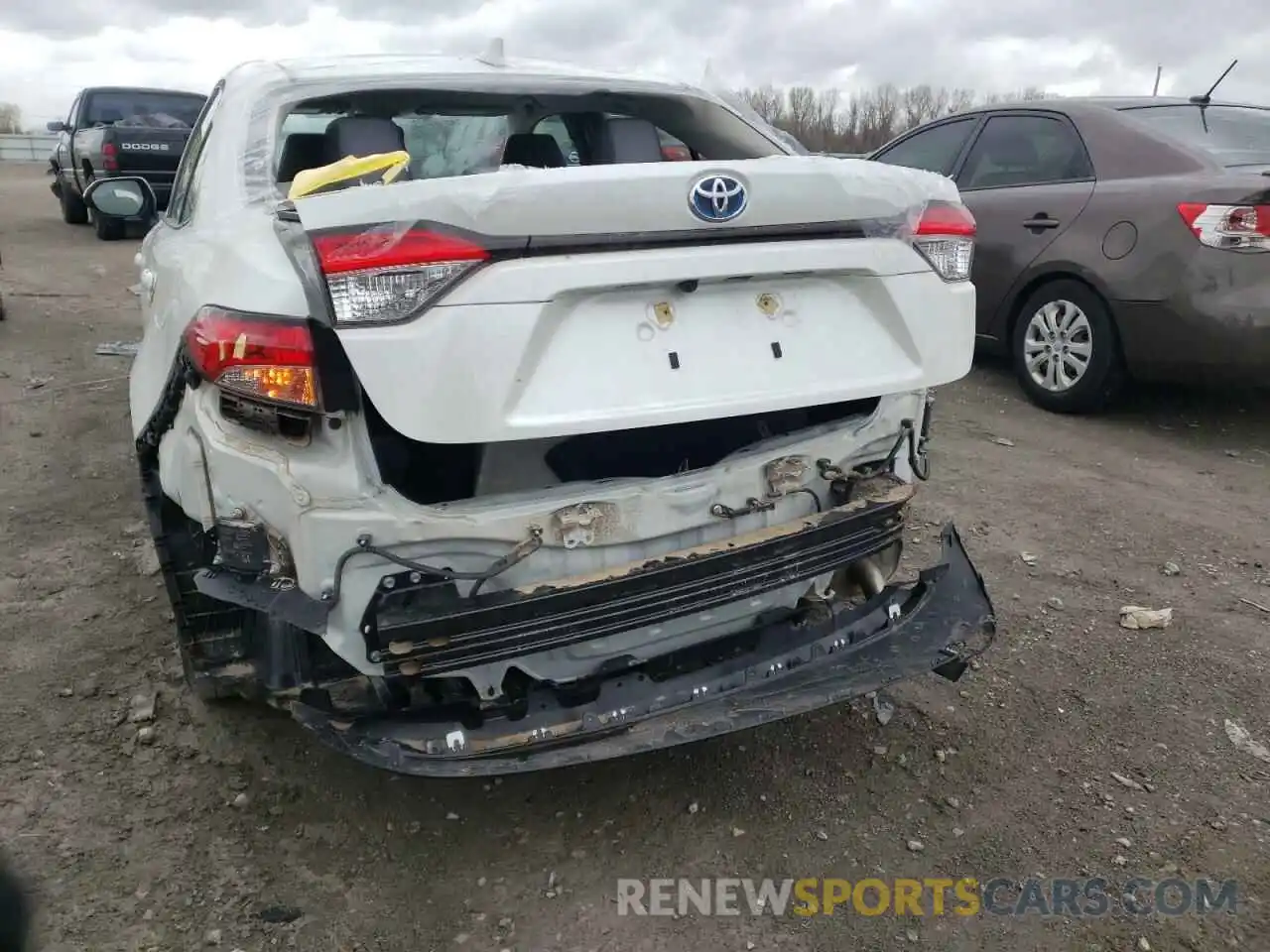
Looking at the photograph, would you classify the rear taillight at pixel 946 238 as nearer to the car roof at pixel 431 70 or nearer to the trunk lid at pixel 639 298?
the trunk lid at pixel 639 298

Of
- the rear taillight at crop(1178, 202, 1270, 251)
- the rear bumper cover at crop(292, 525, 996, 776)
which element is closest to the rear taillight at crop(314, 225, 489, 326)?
the rear bumper cover at crop(292, 525, 996, 776)

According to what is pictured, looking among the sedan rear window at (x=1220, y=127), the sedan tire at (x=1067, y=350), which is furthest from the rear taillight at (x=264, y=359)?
the sedan rear window at (x=1220, y=127)

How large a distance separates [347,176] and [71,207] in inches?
526

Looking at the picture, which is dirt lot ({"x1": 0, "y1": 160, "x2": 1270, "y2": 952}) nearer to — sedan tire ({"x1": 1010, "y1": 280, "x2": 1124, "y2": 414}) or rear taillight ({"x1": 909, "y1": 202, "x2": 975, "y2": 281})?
rear taillight ({"x1": 909, "y1": 202, "x2": 975, "y2": 281})

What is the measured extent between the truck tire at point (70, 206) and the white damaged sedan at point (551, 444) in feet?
40.7

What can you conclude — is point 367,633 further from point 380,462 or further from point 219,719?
point 219,719

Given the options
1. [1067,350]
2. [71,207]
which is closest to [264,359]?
[1067,350]

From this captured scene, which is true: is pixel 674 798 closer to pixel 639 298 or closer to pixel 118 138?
pixel 639 298

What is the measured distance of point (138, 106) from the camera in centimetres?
1261

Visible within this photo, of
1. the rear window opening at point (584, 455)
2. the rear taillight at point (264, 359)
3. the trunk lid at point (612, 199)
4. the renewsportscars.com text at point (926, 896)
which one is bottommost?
the renewsportscars.com text at point (926, 896)

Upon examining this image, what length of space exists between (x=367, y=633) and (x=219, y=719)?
111 centimetres

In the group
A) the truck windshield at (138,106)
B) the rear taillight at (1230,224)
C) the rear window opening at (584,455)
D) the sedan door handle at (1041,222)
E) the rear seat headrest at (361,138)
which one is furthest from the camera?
the truck windshield at (138,106)

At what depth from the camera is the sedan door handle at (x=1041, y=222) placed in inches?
216

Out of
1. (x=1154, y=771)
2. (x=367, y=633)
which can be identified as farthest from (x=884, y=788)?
(x=367, y=633)
